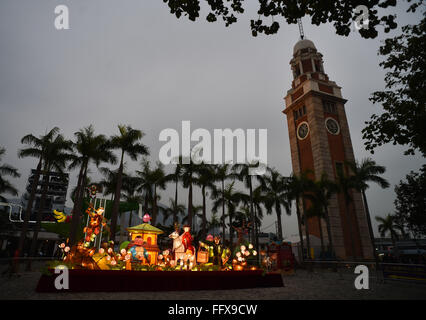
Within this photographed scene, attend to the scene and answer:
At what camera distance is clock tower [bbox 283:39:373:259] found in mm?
30703

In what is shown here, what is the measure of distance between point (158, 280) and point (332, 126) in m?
34.5

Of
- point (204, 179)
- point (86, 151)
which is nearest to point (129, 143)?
point (86, 151)

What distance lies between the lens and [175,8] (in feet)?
17.6

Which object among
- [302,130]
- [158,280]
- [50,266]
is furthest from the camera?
[302,130]

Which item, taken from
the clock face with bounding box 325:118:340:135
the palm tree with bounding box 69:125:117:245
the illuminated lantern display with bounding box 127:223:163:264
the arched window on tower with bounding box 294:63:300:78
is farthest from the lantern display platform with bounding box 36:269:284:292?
the arched window on tower with bounding box 294:63:300:78

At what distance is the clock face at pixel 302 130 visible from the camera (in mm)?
36631

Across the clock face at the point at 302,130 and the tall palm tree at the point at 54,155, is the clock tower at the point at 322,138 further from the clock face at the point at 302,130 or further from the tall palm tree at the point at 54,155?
the tall palm tree at the point at 54,155

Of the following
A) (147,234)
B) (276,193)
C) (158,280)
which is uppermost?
(276,193)

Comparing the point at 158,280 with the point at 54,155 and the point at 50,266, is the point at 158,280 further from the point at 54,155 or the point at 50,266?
the point at 54,155

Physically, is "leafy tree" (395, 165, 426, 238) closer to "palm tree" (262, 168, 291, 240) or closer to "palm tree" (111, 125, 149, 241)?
"palm tree" (262, 168, 291, 240)

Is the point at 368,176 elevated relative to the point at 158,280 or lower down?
elevated

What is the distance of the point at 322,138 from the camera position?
34.1 metres
